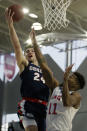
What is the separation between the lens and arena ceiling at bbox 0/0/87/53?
8.40 metres

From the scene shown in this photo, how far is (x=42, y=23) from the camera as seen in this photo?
10.1m

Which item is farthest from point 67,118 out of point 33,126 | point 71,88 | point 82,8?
point 82,8

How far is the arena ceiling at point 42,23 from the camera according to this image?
840cm

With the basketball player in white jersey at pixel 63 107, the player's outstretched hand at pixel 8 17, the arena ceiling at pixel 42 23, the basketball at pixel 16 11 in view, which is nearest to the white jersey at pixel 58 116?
the basketball player in white jersey at pixel 63 107

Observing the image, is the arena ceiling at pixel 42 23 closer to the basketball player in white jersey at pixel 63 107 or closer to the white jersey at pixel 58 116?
the basketball player in white jersey at pixel 63 107

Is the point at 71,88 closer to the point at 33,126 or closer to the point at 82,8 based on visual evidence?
the point at 33,126

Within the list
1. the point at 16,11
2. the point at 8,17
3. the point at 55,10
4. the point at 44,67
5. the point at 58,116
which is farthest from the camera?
the point at 55,10

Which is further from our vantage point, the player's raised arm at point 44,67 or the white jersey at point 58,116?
the player's raised arm at point 44,67

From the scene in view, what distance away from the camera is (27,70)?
3.46 meters

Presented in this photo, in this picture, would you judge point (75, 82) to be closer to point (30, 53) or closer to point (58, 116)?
point (58, 116)

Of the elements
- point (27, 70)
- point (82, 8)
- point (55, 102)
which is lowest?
point (55, 102)

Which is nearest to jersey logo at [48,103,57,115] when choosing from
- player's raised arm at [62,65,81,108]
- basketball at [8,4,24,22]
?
player's raised arm at [62,65,81,108]

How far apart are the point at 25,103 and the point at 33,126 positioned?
1.05ft

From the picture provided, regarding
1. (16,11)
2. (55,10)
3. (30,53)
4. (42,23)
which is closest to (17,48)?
(30,53)
